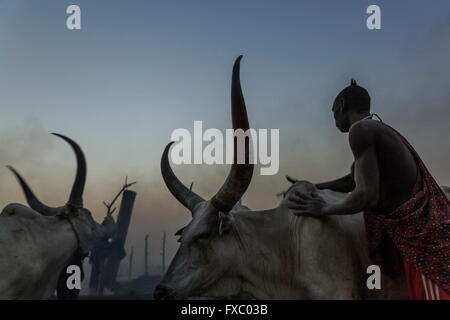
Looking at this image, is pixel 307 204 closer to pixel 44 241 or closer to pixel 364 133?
pixel 364 133

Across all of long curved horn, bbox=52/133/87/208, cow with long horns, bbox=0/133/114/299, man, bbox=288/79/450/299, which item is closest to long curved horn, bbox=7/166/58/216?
cow with long horns, bbox=0/133/114/299

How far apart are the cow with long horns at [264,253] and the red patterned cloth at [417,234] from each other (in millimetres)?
138

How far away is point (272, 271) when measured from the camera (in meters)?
3.21

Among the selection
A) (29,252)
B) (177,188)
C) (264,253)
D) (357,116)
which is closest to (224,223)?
(264,253)

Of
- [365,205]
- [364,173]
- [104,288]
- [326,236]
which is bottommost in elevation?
[104,288]

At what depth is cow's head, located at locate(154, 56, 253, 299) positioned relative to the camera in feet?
10.1

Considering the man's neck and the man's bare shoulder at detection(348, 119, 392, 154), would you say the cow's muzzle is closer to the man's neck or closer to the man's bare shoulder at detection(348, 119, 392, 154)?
the man's bare shoulder at detection(348, 119, 392, 154)

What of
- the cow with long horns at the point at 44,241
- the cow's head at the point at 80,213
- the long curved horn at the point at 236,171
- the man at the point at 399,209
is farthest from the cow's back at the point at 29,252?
the man at the point at 399,209

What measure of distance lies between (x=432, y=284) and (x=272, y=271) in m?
1.00

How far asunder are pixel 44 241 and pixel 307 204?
3056 mm

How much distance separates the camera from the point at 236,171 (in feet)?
10.6
